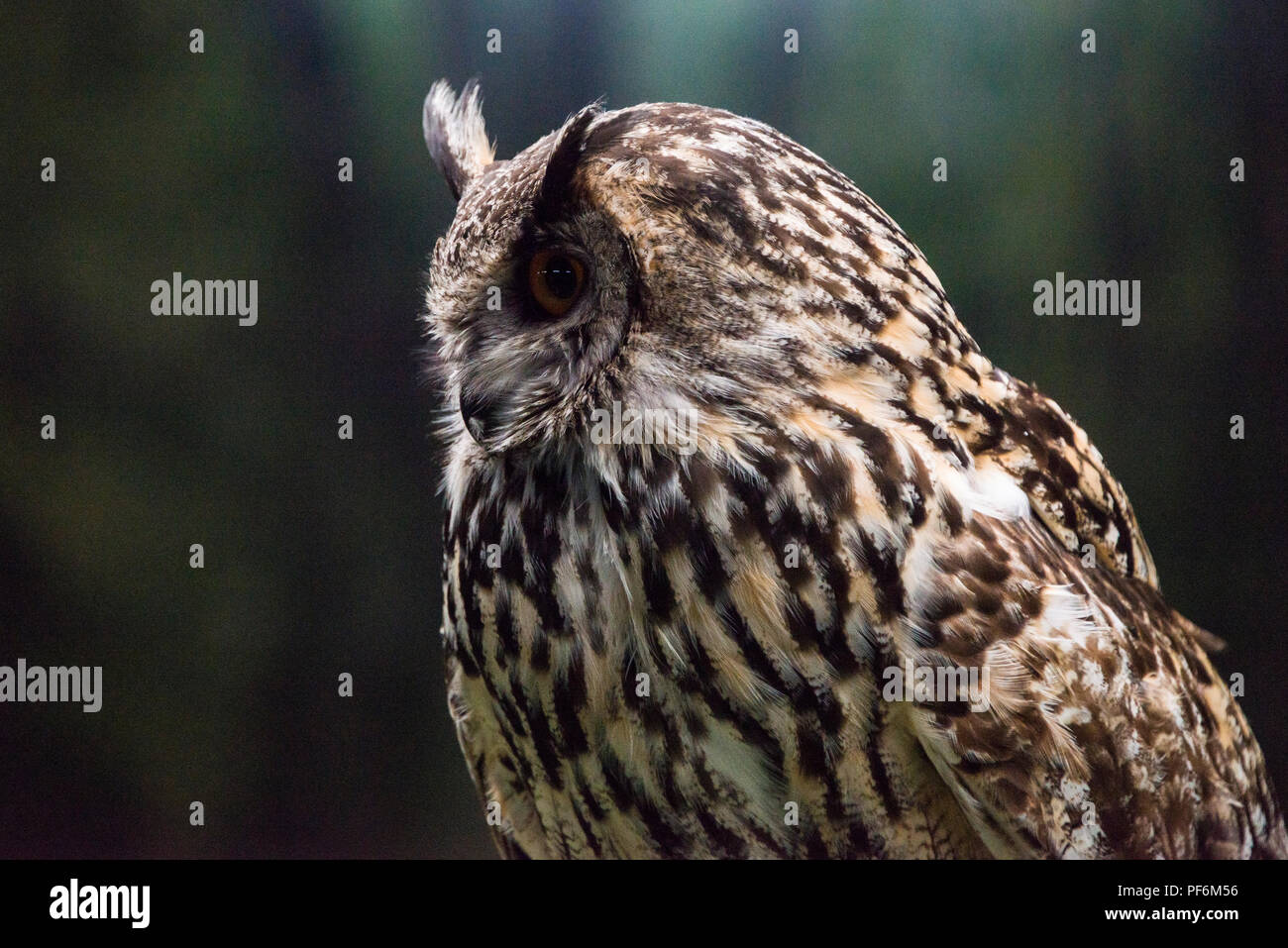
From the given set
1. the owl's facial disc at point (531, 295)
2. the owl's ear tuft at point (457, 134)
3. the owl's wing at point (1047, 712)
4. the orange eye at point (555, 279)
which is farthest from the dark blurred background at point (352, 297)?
the owl's wing at point (1047, 712)

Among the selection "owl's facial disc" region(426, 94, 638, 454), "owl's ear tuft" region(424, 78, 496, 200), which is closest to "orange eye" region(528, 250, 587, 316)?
"owl's facial disc" region(426, 94, 638, 454)

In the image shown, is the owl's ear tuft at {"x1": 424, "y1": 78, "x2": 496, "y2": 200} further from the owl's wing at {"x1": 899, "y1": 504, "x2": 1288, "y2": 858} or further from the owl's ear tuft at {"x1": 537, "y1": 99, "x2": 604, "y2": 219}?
the owl's wing at {"x1": 899, "y1": 504, "x2": 1288, "y2": 858}

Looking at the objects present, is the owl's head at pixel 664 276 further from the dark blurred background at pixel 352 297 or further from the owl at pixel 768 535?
the dark blurred background at pixel 352 297

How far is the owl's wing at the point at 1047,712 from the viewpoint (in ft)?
3.69

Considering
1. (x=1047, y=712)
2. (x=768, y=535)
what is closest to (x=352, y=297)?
(x=768, y=535)

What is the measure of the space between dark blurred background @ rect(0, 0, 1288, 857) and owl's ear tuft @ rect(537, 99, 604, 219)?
0.42 m

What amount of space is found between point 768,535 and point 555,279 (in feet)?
1.35

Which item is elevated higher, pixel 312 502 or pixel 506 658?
pixel 312 502

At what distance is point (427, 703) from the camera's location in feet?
5.97

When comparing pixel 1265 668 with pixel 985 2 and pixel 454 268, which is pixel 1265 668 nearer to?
pixel 985 2

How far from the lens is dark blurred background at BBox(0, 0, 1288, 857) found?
5.08ft

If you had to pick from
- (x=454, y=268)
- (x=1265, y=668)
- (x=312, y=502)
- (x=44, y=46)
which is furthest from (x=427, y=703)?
(x=1265, y=668)

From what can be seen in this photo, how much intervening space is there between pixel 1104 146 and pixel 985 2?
31 centimetres

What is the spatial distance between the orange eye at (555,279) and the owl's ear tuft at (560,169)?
0.17 feet
